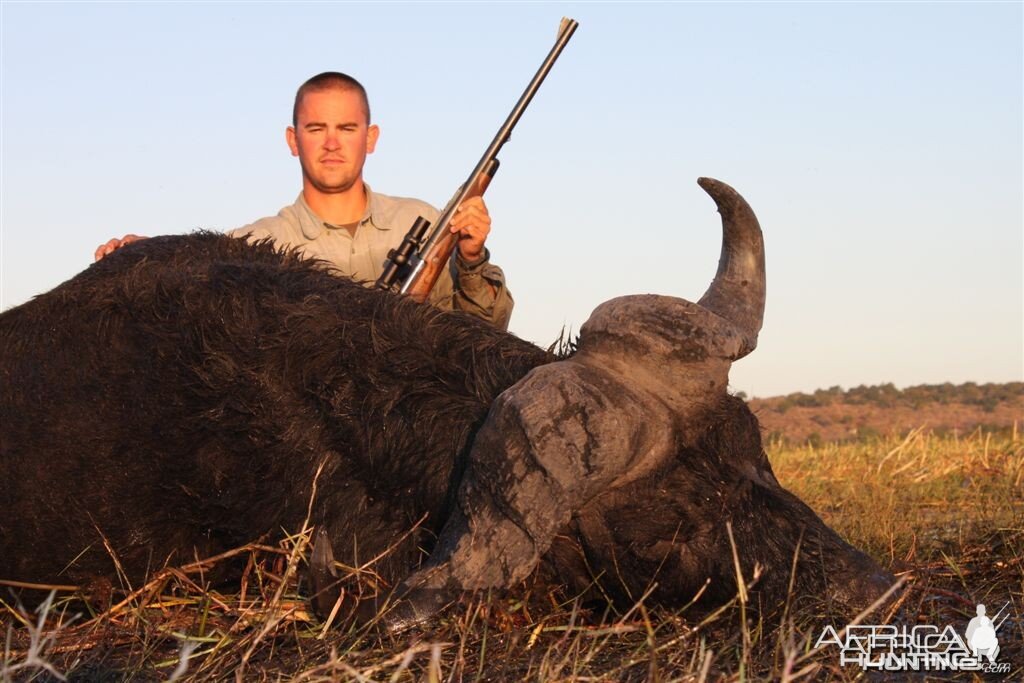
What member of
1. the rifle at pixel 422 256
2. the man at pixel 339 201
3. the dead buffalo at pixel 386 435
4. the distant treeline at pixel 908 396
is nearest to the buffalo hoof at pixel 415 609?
the dead buffalo at pixel 386 435

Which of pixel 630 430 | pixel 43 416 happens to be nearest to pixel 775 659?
pixel 630 430

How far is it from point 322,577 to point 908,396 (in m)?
23.2

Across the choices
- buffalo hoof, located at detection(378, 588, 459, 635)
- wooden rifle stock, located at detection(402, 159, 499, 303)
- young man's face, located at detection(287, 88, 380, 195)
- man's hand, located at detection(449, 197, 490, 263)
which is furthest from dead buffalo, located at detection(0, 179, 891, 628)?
young man's face, located at detection(287, 88, 380, 195)

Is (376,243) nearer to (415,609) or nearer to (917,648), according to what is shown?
(415,609)

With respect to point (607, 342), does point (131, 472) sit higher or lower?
lower

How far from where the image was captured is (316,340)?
4.32 metres

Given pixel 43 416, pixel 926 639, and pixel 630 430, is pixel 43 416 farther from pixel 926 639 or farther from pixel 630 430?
pixel 926 639

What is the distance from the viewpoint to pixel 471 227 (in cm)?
698

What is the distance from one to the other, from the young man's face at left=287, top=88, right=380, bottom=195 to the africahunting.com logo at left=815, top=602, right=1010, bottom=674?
4998mm

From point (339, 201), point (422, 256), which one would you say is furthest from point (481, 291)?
point (339, 201)

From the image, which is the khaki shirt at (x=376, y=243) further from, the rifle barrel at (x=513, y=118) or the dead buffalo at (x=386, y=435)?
the dead buffalo at (x=386, y=435)

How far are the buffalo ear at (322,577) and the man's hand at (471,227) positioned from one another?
3.56 m

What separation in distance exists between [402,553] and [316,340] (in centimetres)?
81

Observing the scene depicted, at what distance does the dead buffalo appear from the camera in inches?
140
